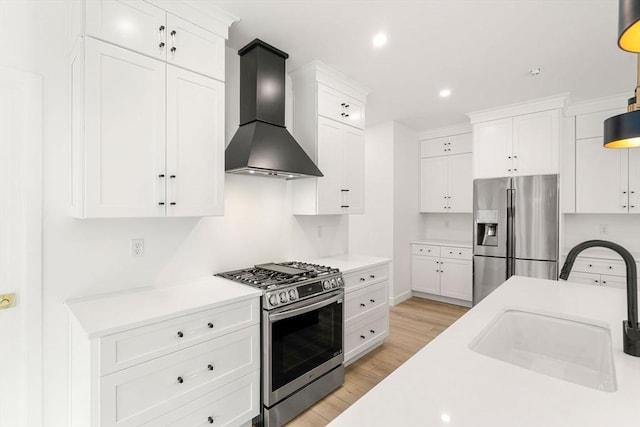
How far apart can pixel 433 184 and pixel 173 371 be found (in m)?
4.60

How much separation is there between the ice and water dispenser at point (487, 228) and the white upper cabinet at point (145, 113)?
3530 millimetres

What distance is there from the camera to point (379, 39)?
2.43 meters

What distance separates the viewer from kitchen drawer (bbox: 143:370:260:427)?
166cm

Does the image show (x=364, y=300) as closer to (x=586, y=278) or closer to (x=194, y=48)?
(x=194, y=48)

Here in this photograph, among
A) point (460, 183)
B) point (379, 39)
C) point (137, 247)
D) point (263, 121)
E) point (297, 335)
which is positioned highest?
point (379, 39)

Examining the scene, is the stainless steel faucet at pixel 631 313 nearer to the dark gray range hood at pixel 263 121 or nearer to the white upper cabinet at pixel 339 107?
the dark gray range hood at pixel 263 121

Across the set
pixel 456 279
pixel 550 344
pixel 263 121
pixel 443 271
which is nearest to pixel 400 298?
pixel 443 271

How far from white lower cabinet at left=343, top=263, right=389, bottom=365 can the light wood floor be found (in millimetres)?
135

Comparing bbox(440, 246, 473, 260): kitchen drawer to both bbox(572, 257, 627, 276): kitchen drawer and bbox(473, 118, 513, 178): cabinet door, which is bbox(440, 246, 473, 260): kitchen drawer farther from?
bbox(572, 257, 627, 276): kitchen drawer

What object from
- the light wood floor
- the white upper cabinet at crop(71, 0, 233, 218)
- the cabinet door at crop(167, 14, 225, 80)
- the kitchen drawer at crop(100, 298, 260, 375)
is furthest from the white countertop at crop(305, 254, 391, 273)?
the cabinet door at crop(167, 14, 225, 80)

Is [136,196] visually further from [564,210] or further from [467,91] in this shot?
[564,210]

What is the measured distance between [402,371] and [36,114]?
2.21m

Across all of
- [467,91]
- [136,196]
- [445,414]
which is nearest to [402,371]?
[445,414]

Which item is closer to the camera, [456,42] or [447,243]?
[456,42]
